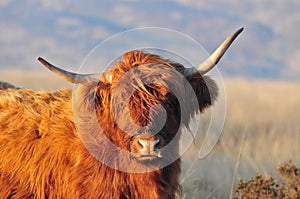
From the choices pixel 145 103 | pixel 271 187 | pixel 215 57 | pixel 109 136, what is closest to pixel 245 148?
pixel 271 187

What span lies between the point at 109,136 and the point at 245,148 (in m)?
6.93

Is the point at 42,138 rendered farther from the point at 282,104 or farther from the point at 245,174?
the point at 282,104

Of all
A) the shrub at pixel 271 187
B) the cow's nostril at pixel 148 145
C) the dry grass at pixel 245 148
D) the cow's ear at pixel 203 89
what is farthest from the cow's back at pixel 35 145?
the shrub at pixel 271 187

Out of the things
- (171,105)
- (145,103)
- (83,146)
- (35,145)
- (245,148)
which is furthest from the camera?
(245,148)

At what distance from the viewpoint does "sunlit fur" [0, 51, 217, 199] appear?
5.37 m

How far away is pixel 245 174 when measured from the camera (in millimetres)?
10297

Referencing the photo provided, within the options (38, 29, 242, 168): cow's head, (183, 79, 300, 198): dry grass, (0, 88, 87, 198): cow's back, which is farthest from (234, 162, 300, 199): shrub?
(0, 88, 87, 198): cow's back

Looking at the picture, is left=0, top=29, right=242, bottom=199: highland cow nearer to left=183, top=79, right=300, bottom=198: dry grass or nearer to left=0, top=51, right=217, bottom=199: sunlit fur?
left=0, top=51, right=217, bottom=199: sunlit fur

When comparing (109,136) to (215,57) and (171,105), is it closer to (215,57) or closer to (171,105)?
(171,105)

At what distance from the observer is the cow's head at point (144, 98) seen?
5.18 meters

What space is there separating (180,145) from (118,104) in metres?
0.75

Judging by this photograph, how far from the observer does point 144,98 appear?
5.27 meters

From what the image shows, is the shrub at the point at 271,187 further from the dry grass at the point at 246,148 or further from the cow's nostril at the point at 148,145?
the cow's nostril at the point at 148,145

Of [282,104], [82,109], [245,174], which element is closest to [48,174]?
[82,109]
